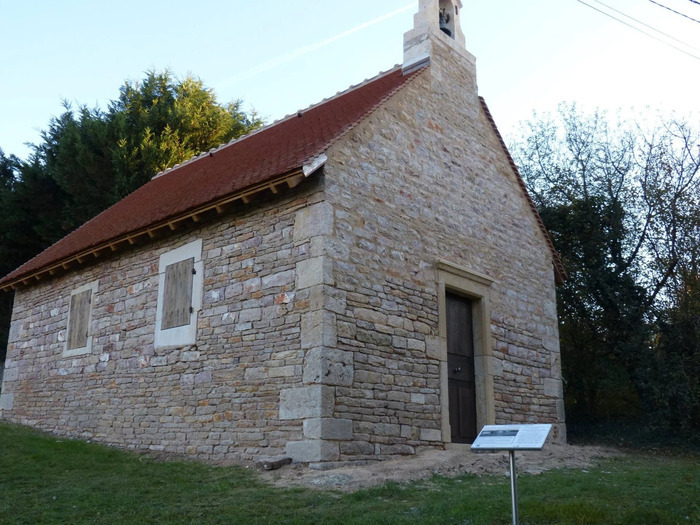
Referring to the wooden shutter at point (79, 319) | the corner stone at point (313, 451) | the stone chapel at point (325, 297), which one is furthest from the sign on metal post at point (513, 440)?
the wooden shutter at point (79, 319)

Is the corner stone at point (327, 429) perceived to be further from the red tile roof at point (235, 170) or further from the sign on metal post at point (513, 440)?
the red tile roof at point (235, 170)

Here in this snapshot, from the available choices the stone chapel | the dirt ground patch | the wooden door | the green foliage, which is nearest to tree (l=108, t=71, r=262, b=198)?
the green foliage

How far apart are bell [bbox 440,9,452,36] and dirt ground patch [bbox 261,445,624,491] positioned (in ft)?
25.9

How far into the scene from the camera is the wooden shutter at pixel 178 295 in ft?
33.4

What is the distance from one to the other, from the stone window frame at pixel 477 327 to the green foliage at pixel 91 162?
42.8ft

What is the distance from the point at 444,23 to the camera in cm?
1297

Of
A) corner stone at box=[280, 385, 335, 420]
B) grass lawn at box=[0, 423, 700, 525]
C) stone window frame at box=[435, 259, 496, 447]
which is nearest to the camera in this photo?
grass lawn at box=[0, 423, 700, 525]

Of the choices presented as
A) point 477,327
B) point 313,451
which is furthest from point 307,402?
point 477,327

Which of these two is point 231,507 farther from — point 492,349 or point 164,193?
point 164,193

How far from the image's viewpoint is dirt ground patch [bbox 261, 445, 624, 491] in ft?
23.9

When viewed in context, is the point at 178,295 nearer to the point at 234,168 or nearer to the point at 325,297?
the point at 234,168

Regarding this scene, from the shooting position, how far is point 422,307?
9.98 m

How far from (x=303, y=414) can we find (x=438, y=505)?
2.59 m

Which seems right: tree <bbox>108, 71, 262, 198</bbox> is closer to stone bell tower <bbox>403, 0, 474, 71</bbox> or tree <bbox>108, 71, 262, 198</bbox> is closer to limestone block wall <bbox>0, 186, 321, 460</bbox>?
limestone block wall <bbox>0, 186, 321, 460</bbox>
